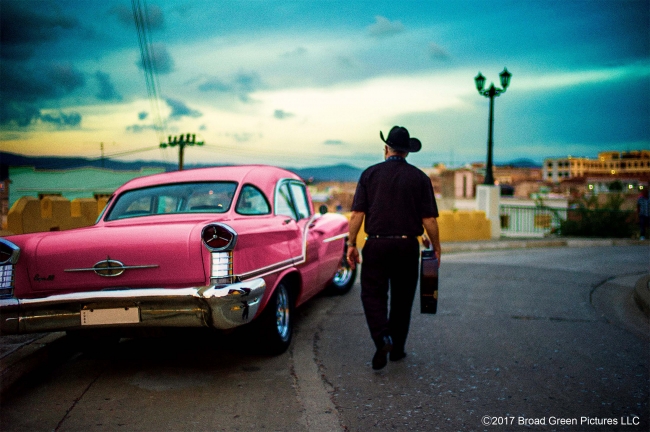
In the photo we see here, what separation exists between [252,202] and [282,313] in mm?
1076

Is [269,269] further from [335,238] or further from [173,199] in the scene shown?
[335,238]

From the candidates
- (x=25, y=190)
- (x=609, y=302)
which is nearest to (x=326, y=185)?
(x=25, y=190)

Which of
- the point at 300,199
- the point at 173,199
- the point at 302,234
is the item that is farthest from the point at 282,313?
the point at 300,199

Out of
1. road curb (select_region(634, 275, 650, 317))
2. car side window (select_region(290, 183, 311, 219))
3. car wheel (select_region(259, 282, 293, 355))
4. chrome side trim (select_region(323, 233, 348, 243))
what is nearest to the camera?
car wheel (select_region(259, 282, 293, 355))

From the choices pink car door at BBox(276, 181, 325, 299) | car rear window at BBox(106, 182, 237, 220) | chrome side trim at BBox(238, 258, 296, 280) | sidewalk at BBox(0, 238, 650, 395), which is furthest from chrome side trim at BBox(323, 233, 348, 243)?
sidewalk at BBox(0, 238, 650, 395)

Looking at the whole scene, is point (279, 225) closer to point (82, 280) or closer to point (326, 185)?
point (82, 280)

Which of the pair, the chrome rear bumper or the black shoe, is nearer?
the chrome rear bumper

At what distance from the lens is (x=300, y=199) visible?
20.6 feet

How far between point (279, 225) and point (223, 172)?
2.98 feet

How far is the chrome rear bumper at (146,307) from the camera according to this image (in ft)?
12.3

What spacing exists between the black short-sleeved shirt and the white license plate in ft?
6.02

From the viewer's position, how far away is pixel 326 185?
11256 cm

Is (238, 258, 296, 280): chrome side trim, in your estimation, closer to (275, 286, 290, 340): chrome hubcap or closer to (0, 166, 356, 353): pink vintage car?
(0, 166, 356, 353): pink vintage car

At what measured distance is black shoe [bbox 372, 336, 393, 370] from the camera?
162 inches
